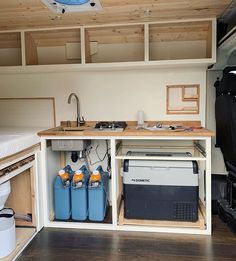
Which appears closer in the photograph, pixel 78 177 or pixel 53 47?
pixel 78 177

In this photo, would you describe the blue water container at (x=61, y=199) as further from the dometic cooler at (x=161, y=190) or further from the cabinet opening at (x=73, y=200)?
the dometic cooler at (x=161, y=190)

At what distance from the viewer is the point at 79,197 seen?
2553mm

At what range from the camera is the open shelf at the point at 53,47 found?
2.83m

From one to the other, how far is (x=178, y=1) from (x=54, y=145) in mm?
1689

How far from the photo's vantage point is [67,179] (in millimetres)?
2619

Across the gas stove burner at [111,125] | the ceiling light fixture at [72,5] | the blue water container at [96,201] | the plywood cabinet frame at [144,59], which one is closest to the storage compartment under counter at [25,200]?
the blue water container at [96,201]

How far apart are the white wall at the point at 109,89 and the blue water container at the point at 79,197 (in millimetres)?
802

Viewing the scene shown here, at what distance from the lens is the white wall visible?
9.48ft

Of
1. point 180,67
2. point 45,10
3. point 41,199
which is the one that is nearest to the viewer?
point 45,10

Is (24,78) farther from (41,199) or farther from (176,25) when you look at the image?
(176,25)

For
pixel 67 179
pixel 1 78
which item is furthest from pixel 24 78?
pixel 67 179

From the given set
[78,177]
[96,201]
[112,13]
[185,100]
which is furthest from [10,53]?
[185,100]

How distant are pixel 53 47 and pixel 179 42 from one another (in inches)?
56.9

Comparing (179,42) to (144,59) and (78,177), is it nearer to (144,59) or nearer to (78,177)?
(144,59)
